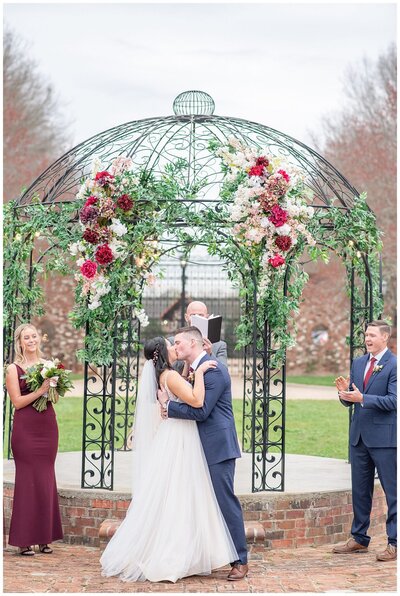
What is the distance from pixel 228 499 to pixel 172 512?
44cm

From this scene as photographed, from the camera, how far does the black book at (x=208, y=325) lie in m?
8.80

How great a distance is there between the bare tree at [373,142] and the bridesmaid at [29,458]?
72.5ft

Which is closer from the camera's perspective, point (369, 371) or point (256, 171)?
point (369, 371)

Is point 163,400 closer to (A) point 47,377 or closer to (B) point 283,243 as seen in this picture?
(A) point 47,377

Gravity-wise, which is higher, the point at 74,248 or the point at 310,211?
the point at 310,211

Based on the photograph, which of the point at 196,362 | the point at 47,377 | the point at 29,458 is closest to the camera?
the point at 196,362

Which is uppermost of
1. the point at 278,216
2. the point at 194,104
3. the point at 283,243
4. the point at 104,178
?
the point at 194,104

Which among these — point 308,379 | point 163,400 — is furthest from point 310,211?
point 308,379

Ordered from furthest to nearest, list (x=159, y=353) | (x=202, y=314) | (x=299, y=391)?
(x=299, y=391) → (x=202, y=314) → (x=159, y=353)

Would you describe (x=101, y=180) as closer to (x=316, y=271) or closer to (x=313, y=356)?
(x=313, y=356)

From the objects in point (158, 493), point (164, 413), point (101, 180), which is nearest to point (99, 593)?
point (158, 493)

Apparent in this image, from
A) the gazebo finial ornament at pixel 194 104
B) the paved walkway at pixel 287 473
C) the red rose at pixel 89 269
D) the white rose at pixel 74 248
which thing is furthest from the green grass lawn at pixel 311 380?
the red rose at pixel 89 269

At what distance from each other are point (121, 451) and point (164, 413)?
468cm

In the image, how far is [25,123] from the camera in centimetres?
3491
